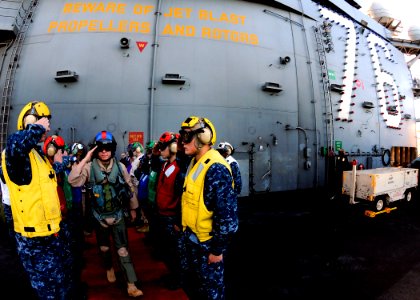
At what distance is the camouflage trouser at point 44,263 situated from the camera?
7.61ft

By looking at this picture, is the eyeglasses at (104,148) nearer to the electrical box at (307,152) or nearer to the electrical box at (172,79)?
the electrical box at (172,79)

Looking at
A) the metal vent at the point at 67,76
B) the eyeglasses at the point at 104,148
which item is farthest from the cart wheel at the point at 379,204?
the metal vent at the point at 67,76

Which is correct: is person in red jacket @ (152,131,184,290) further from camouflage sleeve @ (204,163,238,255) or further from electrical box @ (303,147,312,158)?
electrical box @ (303,147,312,158)

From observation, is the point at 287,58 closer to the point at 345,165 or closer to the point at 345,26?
the point at 345,165

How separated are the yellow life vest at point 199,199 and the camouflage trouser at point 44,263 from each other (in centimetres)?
125

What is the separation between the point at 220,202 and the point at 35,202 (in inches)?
61.6

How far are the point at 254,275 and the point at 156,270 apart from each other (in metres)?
1.53

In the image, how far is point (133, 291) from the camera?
3.27 metres

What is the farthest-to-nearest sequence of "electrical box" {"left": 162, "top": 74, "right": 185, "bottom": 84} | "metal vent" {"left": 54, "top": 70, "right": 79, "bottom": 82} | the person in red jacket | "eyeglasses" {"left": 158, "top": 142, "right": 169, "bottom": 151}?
"electrical box" {"left": 162, "top": 74, "right": 185, "bottom": 84} < "metal vent" {"left": 54, "top": 70, "right": 79, "bottom": 82} < "eyeglasses" {"left": 158, "top": 142, "right": 169, "bottom": 151} < the person in red jacket

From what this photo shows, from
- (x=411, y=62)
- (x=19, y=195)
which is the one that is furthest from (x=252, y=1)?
(x=411, y=62)

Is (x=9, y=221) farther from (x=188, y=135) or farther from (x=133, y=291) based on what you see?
(x=188, y=135)

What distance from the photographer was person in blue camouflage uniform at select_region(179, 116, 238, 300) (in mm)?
2176

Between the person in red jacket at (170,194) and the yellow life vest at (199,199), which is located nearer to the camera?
the yellow life vest at (199,199)

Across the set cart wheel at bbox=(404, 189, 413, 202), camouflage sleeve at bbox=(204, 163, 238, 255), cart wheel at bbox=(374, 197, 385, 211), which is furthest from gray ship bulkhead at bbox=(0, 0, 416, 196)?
camouflage sleeve at bbox=(204, 163, 238, 255)
